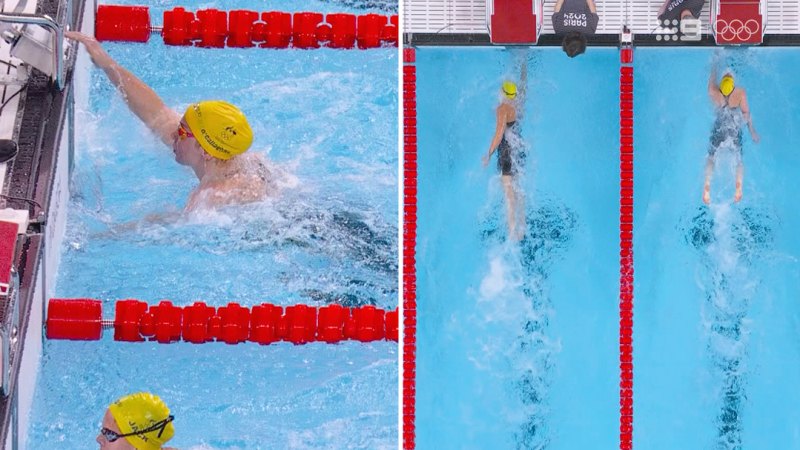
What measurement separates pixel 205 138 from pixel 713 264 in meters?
2.63

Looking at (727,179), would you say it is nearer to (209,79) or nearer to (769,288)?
(769,288)

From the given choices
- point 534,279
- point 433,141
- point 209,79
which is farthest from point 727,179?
point 209,79

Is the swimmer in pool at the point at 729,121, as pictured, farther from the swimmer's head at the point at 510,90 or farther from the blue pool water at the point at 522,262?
the swimmer's head at the point at 510,90

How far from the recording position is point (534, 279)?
5.82 meters

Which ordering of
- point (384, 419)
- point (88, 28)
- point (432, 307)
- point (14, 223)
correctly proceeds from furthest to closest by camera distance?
point (432, 307)
point (88, 28)
point (384, 419)
point (14, 223)

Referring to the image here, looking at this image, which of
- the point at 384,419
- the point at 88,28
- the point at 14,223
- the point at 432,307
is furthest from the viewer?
the point at 432,307

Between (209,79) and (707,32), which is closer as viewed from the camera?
(209,79)

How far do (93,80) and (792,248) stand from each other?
3.53 metres

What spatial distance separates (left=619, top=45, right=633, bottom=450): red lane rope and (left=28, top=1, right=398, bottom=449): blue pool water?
47.6 inches

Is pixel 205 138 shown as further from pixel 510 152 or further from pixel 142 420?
pixel 510 152

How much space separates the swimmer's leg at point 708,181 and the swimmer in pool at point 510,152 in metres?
0.93

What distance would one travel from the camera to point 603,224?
5.89 meters

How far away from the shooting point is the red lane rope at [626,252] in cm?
572

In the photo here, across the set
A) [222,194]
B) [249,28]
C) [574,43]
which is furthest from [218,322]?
[574,43]
